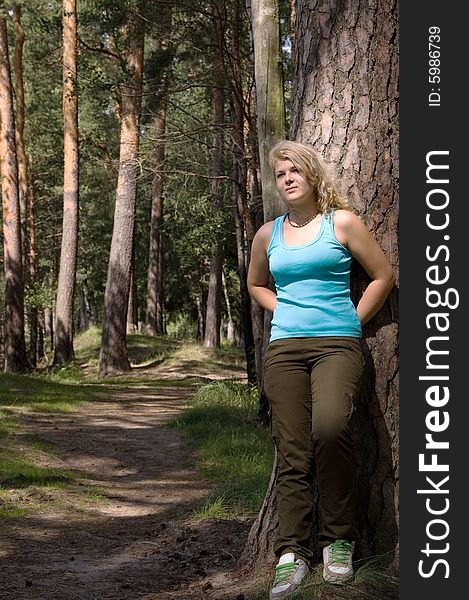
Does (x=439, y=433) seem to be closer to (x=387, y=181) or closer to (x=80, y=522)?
(x=387, y=181)

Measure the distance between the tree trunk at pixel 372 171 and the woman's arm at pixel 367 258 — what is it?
5.3 inches

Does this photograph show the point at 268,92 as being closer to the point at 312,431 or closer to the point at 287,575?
the point at 312,431

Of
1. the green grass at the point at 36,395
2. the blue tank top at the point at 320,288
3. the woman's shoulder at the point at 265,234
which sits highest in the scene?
the woman's shoulder at the point at 265,234

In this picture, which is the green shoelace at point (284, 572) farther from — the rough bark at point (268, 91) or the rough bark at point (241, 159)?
the rough bark at point (241, 159)

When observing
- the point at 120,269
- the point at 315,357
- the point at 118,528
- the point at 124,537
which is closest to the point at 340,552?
the point at 315,357

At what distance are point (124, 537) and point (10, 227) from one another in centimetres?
1628

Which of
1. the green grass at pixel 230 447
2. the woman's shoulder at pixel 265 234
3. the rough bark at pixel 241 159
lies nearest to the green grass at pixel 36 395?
the green grass at pixel 230 447

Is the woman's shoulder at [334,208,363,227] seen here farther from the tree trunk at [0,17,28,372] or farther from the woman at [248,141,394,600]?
the tree trunk at [0,17,28,372]

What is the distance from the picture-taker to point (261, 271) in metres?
4.37

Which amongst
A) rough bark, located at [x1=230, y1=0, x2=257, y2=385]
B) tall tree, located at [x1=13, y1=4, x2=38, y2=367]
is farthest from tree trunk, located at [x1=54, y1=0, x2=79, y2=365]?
rough bark, located at [x1=230, y1=0, x2=257, y2=385]

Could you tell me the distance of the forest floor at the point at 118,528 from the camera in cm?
432

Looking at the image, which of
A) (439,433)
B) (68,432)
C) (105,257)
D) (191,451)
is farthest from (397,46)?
(105,257)

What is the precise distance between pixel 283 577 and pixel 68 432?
6661 mm

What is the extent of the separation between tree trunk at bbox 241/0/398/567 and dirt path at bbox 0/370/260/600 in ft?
3.02
